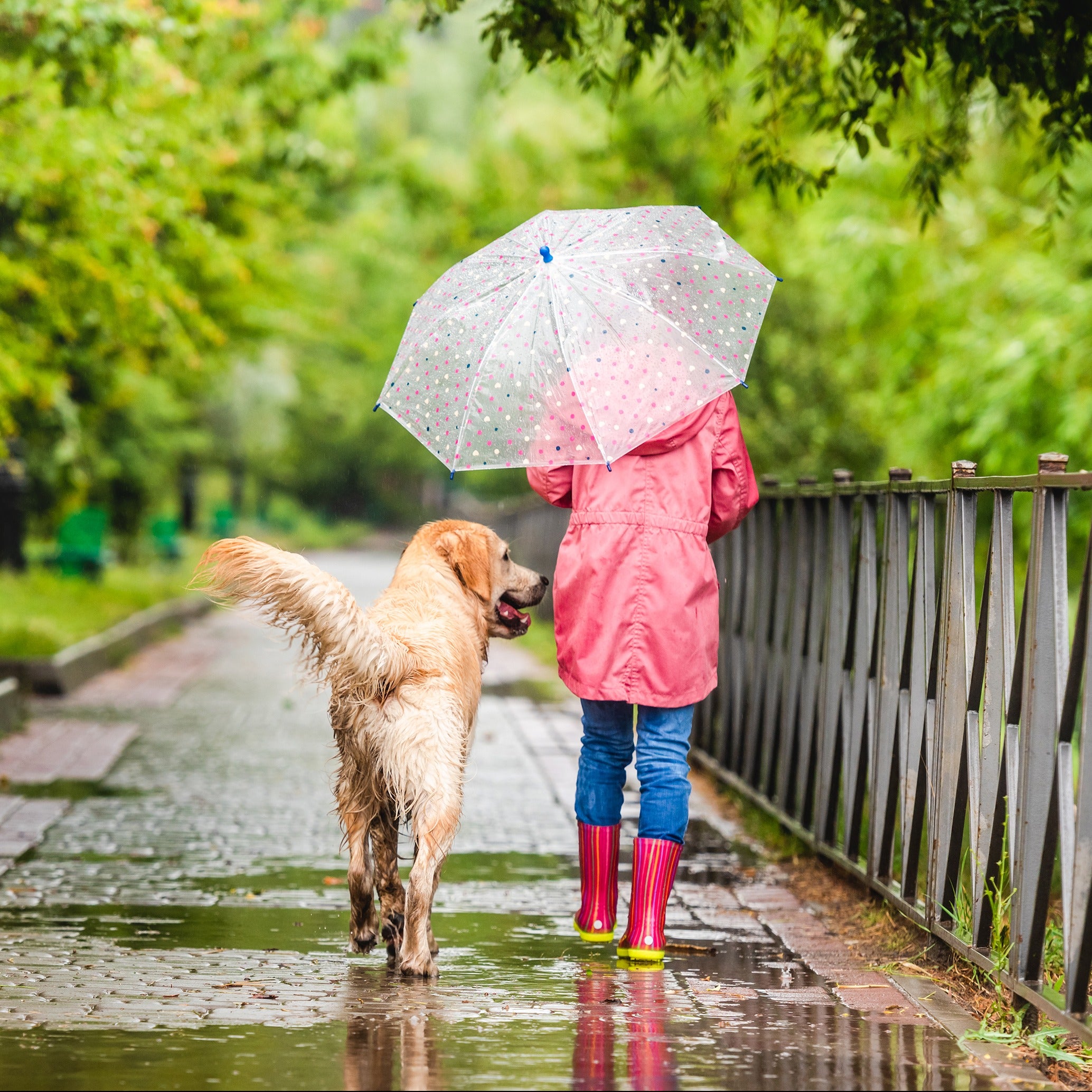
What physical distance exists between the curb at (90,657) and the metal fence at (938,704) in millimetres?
5199

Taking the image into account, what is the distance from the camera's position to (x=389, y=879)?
210 inches

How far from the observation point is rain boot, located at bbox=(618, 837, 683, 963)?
5.19 metres

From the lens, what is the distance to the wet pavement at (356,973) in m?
3.88

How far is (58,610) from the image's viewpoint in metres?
16.0

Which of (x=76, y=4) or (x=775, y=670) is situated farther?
(x=76, y=4)

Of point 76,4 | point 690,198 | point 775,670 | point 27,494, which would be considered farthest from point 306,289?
point 775,670

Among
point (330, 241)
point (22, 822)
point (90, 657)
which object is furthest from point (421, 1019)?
point (330, 241)

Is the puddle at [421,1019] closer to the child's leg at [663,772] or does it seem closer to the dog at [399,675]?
the dog at [399,675]

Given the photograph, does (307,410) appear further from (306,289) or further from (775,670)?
(775,670)

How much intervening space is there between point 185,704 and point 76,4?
18.0 ft

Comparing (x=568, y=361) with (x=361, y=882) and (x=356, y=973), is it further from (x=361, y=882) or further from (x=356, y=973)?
(x=356, y=973)

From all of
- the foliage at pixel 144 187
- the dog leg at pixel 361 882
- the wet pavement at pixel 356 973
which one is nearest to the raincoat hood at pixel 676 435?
the wet pavement at pixel 356 973

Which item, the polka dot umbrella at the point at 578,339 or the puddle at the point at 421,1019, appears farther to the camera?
the polka dot umbrella at the point at 578,339

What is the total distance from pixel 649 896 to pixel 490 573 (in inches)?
46.8
